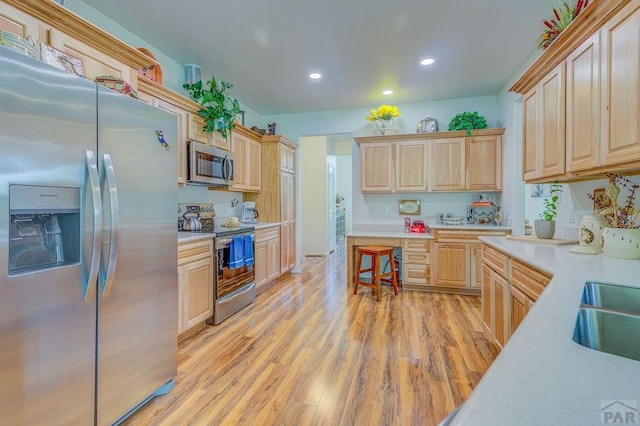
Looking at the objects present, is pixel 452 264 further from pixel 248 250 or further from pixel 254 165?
pixel 254 165

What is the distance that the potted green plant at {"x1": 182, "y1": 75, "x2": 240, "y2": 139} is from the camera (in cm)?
327

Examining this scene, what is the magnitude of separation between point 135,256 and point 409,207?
13.1 feet

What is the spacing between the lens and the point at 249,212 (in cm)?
466

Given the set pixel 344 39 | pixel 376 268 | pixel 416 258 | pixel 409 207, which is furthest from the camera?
pixel 409 207

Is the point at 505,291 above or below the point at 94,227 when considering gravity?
below

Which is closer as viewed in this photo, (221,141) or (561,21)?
(561,21)

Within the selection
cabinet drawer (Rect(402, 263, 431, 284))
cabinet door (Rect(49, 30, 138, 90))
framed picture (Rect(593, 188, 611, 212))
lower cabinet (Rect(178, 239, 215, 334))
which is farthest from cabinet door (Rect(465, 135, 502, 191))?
cabinet door (Rect(49, 30, 138, 90))

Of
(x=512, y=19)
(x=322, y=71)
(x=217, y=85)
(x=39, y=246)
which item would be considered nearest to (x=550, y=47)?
(x=512, y=19)

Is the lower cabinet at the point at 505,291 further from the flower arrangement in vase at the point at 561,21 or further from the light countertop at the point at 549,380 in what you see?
the flower arrangement in vase at the point at 561,21

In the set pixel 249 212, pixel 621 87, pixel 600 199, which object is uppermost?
pixel 621 87

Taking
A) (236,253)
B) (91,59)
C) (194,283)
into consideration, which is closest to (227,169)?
(236,253)

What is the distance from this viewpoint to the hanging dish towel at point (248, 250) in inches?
139

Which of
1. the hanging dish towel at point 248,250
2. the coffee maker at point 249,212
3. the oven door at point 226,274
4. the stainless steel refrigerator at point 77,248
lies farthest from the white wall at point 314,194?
the stainless steel refrigerator at point 77,248

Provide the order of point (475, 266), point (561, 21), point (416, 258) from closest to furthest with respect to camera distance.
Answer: point (561, 21) → point (475, 266) → point (416, 258)
